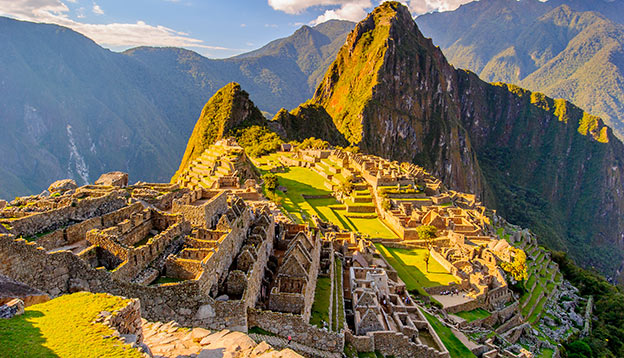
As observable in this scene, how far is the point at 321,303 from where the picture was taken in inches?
702

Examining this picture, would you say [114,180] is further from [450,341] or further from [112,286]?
[450,341]

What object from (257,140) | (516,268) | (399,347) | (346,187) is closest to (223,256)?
(399,347)

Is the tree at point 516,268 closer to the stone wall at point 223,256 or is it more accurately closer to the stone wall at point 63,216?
the stone wall at point 223,256

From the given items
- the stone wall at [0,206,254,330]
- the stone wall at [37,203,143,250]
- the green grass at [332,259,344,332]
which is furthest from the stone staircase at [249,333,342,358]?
the stone wall at [37,203,143,250]

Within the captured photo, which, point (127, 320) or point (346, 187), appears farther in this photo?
point (346, 187)

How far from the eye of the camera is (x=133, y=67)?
6521 inches

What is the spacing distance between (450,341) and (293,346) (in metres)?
13.7

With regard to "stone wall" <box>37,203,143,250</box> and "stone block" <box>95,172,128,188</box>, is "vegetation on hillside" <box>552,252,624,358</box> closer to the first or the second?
"stone wall" <box>37,203,143,250</box>

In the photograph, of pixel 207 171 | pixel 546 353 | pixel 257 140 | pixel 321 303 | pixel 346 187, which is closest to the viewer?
pixel 321 303

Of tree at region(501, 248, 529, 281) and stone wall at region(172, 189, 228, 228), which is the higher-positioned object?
stone wall at region(172, 189, 228, 228)

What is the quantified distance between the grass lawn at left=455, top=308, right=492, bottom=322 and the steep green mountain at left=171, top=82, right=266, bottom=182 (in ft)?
261

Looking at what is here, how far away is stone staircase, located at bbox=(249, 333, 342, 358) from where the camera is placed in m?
13.1

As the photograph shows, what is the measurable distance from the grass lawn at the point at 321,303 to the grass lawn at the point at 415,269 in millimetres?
12156

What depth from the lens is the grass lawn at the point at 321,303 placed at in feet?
52.4
